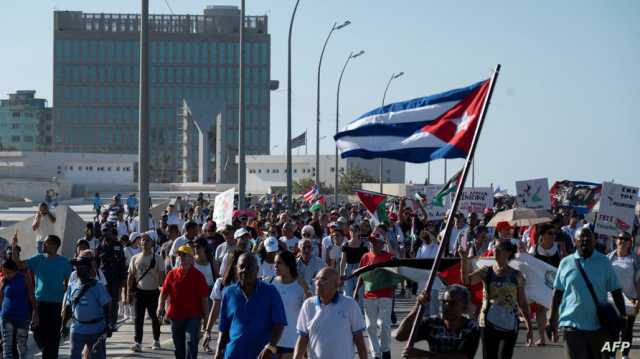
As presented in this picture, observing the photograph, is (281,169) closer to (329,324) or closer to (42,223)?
(42,223)

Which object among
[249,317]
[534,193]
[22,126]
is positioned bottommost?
[249,317]

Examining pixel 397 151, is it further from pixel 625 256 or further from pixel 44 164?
pixel 44 164

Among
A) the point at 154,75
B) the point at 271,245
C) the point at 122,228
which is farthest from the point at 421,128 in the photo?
the point at 154,75

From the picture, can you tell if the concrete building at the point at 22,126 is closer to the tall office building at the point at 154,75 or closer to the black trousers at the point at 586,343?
the tall office building at the point at 154,75

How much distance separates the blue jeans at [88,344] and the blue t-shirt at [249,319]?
284cm

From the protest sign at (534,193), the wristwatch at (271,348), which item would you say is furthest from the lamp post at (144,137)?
the wristwatch at (271,348)

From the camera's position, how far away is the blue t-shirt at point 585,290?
9.69m

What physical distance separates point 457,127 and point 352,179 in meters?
96.1

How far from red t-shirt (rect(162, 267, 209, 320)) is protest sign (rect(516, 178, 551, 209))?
16.1 meters

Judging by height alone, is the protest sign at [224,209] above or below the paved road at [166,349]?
above

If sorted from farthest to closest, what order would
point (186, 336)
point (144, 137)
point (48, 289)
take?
point (144, 137)
point (48, 289)
point (186, 336)

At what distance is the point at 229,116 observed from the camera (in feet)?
484

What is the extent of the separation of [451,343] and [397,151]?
3730 mm

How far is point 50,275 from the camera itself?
12.6 metres
